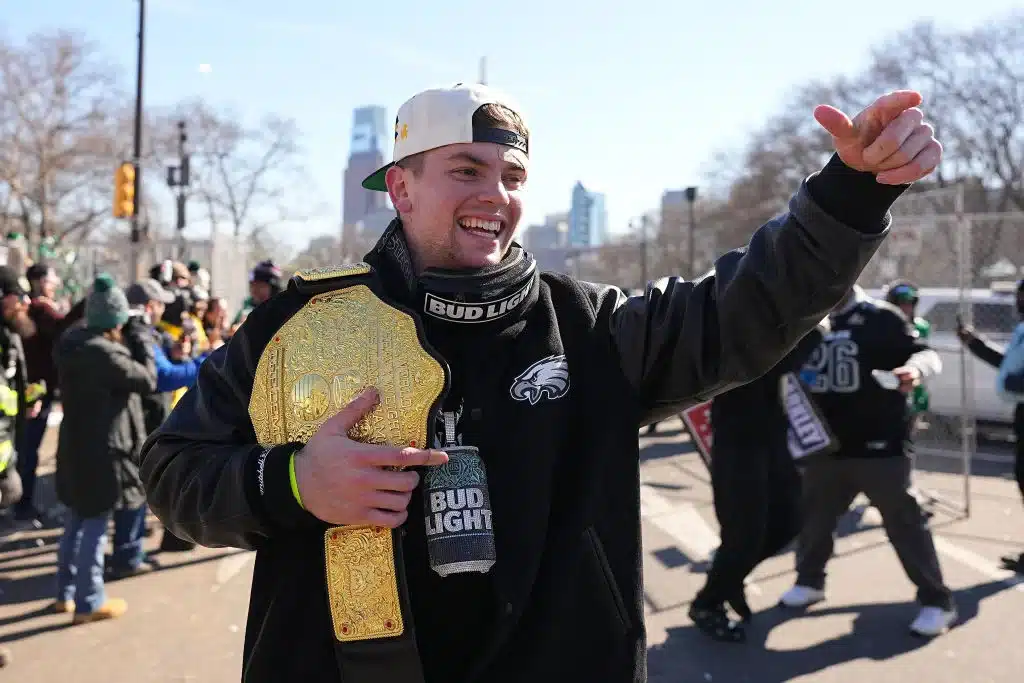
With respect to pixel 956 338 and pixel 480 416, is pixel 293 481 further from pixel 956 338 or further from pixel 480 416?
pixel 956 338

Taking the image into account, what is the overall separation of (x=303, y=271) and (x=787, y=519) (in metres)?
3.91

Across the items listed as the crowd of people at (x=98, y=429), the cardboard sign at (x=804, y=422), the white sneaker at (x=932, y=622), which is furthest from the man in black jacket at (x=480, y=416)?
the white sneaker at (x=932, y=622)

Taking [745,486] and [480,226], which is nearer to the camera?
[480,226]

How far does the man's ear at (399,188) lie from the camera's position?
1810 millimetres

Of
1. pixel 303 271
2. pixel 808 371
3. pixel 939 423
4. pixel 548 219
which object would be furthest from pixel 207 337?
pixel 939 423

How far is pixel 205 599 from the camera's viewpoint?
17.7 ft

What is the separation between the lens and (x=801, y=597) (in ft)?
17.4

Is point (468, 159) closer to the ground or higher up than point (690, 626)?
higher up

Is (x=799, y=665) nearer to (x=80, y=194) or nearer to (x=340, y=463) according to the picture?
(x=340, y=463)

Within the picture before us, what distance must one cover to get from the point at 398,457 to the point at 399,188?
69 centimetres

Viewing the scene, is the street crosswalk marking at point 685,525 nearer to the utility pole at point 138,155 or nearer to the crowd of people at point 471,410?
the crowd of people at point 471,410

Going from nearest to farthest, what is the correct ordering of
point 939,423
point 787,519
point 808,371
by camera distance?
point 787,519, point 808,371, point 939,423

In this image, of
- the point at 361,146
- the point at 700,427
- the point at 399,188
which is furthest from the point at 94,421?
the point at 361,146

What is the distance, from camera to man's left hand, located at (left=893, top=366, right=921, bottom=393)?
511 cm
